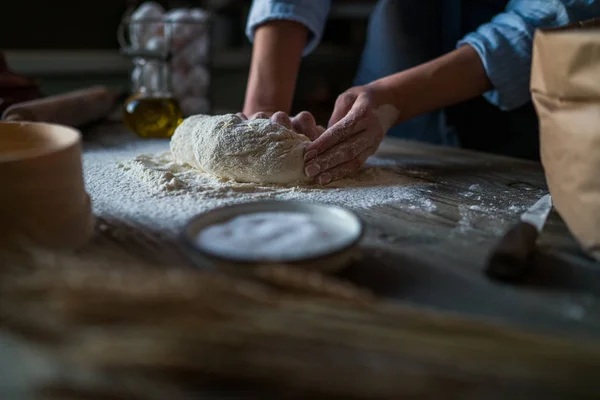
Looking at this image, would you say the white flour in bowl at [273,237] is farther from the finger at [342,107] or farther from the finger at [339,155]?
the finger at [342,107]

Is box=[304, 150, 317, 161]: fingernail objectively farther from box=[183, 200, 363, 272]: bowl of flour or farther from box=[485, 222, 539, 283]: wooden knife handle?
box=[485, 222, 539, 283]: wooden knife handle

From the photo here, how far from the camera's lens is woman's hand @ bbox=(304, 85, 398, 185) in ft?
3.38

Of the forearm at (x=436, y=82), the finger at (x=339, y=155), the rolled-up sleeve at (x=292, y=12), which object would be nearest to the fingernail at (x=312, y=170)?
the finger at (x=339, y=155)

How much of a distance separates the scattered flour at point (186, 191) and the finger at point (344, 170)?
14 mm

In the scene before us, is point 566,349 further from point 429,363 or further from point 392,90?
point 392,90

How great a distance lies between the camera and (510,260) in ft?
2.09

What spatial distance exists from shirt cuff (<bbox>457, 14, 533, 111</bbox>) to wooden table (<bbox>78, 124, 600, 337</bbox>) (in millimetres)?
251

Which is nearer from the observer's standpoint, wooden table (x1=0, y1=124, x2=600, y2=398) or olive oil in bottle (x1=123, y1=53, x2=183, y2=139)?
wooden table (x1=0, y1=124, x2=600, y2=398)

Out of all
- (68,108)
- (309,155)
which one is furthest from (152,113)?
(309,155)

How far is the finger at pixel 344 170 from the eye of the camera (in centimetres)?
103

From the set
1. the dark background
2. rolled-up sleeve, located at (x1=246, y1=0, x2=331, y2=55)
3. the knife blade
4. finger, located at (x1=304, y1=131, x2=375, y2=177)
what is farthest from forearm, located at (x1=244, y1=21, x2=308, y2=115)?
the knife blade

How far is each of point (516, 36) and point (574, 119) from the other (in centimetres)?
56

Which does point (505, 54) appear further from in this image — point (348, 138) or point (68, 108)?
point (68, 108)

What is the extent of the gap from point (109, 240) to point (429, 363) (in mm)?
474
